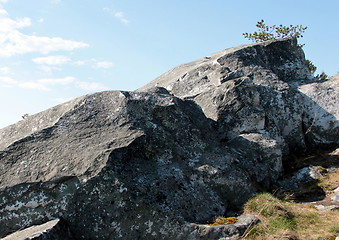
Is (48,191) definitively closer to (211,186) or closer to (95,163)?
(95,163)

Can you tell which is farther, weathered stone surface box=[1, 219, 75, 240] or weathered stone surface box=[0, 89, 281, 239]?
weathered stone surface box=[0, 89, 281, 239]

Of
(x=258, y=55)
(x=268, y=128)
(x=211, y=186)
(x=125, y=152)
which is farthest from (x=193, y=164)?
(x=258, y=55)

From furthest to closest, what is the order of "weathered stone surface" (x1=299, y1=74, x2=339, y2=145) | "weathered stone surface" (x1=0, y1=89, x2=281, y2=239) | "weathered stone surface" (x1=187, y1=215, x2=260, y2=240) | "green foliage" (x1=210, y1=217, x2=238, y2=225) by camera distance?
"weathered stone surface" (x1=299, y1=74, x2=339, y2=145), "green foliage" (x1=210, y1=217, x2=238, y2=225), "weathered stone surface" (x1=0, y1=89, x2=281, y2=239), "weathered stone surface" (x1=187, y1=215, x2=260, y2=240)

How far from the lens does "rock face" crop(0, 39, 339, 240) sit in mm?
7223

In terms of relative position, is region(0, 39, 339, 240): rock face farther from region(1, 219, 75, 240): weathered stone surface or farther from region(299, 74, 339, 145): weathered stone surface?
region(1, 219, 75, 240): weathered stone surface

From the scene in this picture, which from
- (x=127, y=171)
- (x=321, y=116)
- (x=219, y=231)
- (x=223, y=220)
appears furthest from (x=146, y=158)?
(x=321, y=116)

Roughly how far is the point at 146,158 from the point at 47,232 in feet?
9.22

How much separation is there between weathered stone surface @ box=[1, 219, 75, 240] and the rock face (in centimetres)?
24

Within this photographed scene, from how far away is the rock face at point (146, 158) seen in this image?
7.22 m

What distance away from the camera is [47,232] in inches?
256

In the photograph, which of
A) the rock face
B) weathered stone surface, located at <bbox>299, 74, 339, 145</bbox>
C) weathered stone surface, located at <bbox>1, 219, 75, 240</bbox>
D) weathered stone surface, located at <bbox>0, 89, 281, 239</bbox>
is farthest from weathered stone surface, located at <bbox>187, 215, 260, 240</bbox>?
weathered stone surface, located at <bbox>299, 74, 339, 145</bbox>

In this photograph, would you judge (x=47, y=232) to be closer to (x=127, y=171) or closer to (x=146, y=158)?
(x=127, y=171)

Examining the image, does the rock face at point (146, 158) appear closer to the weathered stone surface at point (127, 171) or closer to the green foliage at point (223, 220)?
the weathered stone surface at point (127, 171)

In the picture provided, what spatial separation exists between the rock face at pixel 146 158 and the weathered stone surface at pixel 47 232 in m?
0.24
